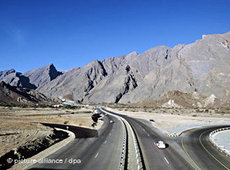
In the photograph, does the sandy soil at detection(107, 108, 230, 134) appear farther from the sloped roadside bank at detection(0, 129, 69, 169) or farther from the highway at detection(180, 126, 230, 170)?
the sloped roadside bank at detection(0, 129, 69, 169)

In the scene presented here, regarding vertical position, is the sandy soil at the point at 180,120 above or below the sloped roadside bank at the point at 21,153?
below

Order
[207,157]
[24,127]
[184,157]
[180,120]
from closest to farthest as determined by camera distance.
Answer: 1. [184,157]
2. [207,157]
3. [24,127]
4. [180,120]

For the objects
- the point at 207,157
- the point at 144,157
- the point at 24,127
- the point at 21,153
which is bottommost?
the point at 24,127

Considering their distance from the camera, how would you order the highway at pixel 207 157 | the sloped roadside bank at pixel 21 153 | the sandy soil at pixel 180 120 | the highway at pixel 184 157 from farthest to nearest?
the sandy soil at pixel 180 120, the sloped roadside bank at pixel 21 153, the highway at pixel 207 157, the highway at pixel 184 157

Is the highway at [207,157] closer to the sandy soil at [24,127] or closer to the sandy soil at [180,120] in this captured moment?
the sandy soil at [180,120]

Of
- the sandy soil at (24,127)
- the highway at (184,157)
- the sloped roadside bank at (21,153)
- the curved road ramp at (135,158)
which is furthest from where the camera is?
the sandy soil at (24,127)

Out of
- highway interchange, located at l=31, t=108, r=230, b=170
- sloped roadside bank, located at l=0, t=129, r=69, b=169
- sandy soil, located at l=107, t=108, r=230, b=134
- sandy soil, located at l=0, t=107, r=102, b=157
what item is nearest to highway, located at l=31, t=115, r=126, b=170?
highway interchange, located at l=31, t=108, r=230, b=170

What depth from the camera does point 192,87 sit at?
464 feet

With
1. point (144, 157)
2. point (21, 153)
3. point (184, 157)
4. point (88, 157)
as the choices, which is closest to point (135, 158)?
point (144, 157)

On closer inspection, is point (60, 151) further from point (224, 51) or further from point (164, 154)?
point (224, 51)

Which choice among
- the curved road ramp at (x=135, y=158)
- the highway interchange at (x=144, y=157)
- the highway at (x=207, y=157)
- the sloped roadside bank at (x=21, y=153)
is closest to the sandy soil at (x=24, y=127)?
the sloped roadside bank at (x=21, y=153)

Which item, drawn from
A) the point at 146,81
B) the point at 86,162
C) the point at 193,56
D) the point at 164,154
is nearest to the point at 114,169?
the point at 86,162

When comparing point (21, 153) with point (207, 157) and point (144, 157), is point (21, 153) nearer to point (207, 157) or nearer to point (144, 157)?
point (144, 157)

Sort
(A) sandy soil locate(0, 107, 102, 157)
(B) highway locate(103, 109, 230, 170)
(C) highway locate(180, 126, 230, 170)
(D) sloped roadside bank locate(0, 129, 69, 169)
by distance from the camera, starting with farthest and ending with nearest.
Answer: (A) sandy soil locate(0, 107, 102, 157), (D) sloped roadside bank locate(0, 129, 69, 169), (C) highway locate(180, 126, 230, 170), (B) highway locate(103, 109, 230, 170)
